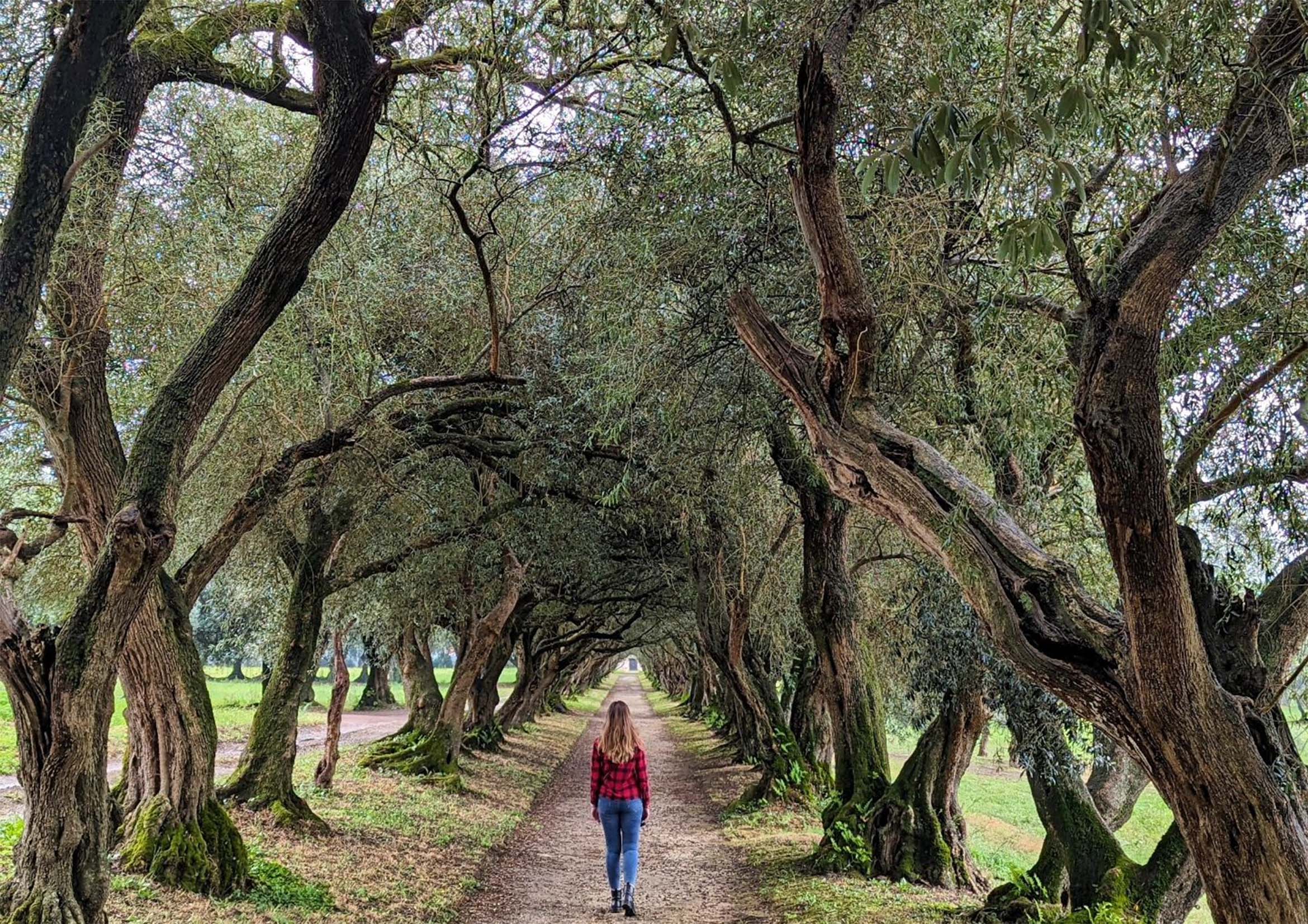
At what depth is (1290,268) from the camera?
503 cm

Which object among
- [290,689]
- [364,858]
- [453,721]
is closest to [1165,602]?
[364,858]

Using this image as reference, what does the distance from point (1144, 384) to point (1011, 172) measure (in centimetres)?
209

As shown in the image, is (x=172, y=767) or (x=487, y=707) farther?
(x=487, y=707)

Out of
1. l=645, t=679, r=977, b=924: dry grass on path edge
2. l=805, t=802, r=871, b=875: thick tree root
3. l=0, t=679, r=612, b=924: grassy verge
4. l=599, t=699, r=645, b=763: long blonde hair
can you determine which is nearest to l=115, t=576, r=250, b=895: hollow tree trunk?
l=0, t=679, r=612, b=924: grassy verge

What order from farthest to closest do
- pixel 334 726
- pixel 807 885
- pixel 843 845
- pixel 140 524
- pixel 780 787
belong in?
1. pixel 780 787
2. pixel 334 726
3. pixel 843 845
4. pixel 807 885
5. pixel 140 524

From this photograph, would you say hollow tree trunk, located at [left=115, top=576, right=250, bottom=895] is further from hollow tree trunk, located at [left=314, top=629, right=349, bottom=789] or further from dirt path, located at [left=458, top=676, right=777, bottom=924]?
hollow tree trunk, located at [left=314, top=629, right=349, bottom=789]

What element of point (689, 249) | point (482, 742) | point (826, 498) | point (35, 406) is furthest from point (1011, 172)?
point (482, 742)

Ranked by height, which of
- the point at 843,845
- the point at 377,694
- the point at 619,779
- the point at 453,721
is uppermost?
the point at 619,779

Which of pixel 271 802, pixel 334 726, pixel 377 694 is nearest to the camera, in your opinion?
pixel 271 802

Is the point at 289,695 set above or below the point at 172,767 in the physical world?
above

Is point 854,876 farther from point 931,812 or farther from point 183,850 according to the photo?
point 183,850

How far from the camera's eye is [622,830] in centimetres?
858

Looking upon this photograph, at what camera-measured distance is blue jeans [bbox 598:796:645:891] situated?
334 inches

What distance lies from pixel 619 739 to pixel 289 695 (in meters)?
5.08
